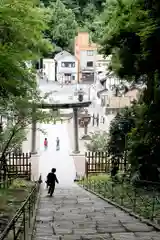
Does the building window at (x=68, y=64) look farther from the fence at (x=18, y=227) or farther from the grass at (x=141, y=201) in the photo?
the fence at (x=18, y=227)

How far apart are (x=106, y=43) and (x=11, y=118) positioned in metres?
5.71

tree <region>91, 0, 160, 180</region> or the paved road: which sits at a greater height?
tree <region>91, 0, 160, 180</region>

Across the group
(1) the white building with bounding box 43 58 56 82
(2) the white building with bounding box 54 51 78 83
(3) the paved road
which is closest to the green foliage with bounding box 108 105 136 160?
(3) the paved road

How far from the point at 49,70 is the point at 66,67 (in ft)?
13.1

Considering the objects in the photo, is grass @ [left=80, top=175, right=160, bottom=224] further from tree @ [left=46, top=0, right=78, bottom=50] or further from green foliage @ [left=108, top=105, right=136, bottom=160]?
tree @ [left=46, top=0, right=78, bottom=50]

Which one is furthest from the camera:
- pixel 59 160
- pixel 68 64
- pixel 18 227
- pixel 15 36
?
pixel 68 64

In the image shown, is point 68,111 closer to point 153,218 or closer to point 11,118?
point 11,118

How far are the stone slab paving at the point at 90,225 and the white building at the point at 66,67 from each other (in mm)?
58185

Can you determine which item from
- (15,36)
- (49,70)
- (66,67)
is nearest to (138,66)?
(15,36)

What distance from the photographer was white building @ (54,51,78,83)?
222ft

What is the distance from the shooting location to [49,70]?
70.8 meters

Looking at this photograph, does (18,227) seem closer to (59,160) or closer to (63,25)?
(59,160)

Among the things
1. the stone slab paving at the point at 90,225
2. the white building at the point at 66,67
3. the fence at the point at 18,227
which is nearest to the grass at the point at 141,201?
the stone slab paving at the point at 90,225

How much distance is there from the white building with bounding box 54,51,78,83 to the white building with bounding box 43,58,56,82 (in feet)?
4.53
